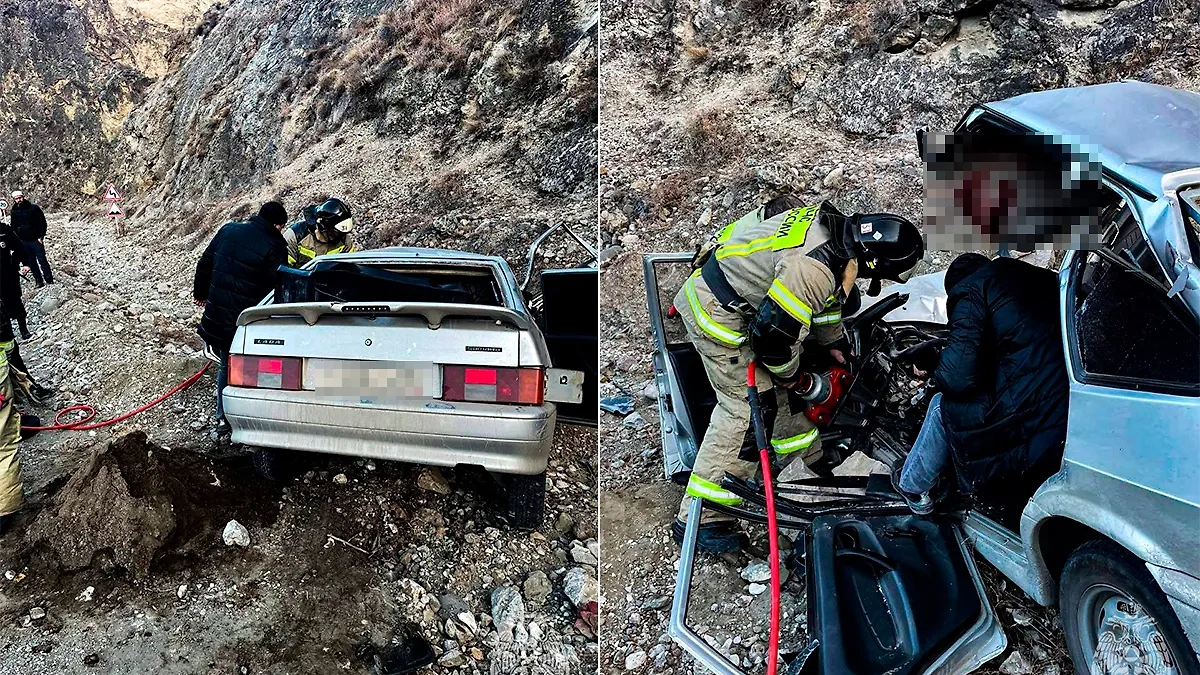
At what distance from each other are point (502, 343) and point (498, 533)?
110cm

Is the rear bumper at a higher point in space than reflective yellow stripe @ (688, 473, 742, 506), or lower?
higher

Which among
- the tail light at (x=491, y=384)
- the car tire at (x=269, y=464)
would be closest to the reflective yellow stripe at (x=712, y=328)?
the tail light at (x=491, y=384)

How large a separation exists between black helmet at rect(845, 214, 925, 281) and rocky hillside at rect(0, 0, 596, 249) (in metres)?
5.69

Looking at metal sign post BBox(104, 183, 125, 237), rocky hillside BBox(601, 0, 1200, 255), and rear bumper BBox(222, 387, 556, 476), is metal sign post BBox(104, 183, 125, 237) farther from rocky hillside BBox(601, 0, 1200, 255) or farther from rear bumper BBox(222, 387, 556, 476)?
rear bumper BBox(222, 387, 556, 476)

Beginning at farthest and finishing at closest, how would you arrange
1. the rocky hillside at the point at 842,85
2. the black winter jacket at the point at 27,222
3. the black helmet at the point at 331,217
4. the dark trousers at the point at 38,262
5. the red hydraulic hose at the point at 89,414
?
the black winter jacket at the point at 27,222 → the dark trousers at the point at 38,262 → the rocky hillside at the point at 842,85 → the black helmet at the point at 331,217 → the red hydraulic hose at the point at 89,414

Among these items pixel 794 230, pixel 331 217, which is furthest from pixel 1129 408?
pixel 331 217

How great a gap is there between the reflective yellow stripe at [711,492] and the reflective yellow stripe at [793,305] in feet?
2.80

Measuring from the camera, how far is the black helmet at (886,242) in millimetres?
2781

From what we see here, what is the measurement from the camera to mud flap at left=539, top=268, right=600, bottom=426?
4730 mm

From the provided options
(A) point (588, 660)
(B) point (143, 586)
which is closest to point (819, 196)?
(A) point (588, 660)

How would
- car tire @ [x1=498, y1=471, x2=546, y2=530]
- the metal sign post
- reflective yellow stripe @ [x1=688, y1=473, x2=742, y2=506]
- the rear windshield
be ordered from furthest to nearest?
1. the metal sign post
2. the rear windshield
3. car tire @ [x1=498, y1=471, x2=546, y2=530]
4. reflective yellow stripe @ [x1=688, y1=473, x2=742, y2=506]

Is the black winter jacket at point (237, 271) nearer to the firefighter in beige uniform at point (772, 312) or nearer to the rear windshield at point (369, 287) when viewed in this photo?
the rear windshield at point (369, 287)

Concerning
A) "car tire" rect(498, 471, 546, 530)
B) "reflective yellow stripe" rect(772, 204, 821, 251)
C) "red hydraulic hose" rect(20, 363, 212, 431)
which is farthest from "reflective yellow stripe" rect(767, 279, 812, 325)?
"red hydraulic hose" rect(20, 363, 212, 431)

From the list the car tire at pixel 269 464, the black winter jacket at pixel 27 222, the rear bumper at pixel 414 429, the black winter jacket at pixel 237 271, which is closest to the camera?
the rear bumper at pixel 414 429
